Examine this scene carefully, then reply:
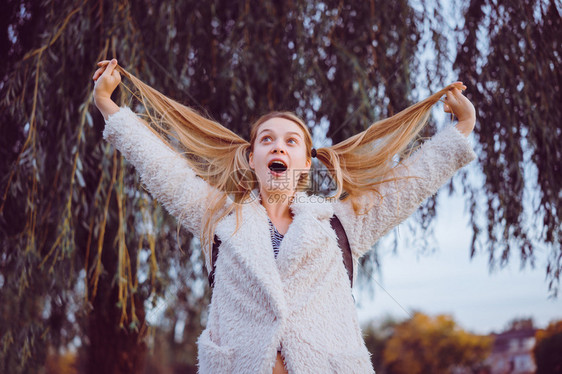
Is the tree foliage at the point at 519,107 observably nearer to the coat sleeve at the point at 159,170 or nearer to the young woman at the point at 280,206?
the young woman at the point at 280,206

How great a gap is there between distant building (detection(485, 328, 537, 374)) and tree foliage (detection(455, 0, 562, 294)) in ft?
2.60

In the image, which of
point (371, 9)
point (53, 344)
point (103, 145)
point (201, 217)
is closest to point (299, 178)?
point (201, 217)

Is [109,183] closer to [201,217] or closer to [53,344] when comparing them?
[201,217]

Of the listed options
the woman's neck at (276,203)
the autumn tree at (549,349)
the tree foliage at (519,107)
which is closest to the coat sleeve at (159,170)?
the woman's neck at (276,203)

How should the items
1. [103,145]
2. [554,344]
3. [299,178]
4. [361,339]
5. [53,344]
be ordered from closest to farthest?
1. [361,339]
2. [299,178]
3. [103,145]
4. [554,344]
5. [53,344]

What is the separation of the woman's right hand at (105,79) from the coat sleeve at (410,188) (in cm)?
89

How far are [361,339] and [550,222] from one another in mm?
1428

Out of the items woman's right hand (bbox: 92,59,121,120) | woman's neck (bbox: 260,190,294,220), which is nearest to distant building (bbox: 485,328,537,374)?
woman's neck (bbox: 260,190,294,220)

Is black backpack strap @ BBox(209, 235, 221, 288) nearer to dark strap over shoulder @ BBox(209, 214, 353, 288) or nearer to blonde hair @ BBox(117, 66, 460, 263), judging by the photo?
dark strap over shoulder @ BBox(209, 214, 353, 288)

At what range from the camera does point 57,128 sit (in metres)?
2.37

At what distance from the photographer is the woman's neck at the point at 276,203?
1.76 metres

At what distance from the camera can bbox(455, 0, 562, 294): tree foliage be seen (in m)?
2.45

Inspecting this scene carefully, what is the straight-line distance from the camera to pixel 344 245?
1.67 meters

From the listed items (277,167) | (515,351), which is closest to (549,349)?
(515,351)
